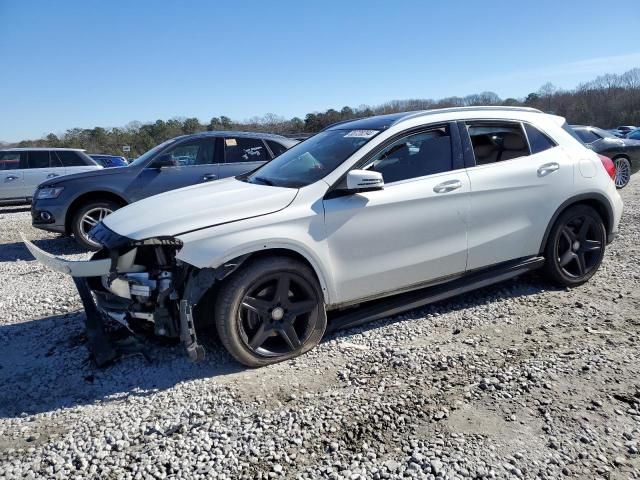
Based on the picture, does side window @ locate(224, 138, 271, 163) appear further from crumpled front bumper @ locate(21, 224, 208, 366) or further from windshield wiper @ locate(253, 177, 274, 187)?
crumpled front bumper @ locate(21, 224, 208, 366)

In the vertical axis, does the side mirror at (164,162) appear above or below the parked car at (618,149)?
above

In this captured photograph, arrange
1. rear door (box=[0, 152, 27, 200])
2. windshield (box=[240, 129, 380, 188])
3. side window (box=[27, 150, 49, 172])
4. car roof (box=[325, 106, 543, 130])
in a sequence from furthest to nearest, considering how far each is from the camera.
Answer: side window (box=[27, 150, 49, 172])
rear door (box=[0, 152, 27, 200])
car roof (box=[325, 106, 543, 130])
windshield (box=[240, 129, 380, 188])

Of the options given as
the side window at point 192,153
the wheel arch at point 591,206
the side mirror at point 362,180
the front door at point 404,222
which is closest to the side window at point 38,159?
the side window at point 192,153

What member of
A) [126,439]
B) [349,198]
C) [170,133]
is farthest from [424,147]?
[170,133]

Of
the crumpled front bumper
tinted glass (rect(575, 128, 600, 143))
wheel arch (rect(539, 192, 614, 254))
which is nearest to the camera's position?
the crumpled front bumper

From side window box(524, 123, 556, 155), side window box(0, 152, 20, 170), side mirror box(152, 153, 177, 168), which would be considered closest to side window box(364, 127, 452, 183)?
side window box(524, 123, 556, 155)

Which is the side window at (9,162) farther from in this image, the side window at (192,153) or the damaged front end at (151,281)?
the damaged front end at (151,281)

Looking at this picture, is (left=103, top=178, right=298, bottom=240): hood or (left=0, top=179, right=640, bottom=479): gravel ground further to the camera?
(left=103, top=178, right=298, bottom=240): hood

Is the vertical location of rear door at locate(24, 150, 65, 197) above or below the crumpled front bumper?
above

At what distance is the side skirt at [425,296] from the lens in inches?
147

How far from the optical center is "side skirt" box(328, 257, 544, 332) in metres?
3.74

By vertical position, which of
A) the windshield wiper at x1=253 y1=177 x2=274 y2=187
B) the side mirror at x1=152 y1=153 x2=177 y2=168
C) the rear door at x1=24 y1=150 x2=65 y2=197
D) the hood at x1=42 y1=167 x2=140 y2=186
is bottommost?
the windshield wiper at x1=253 y1=177 x2=274 y2=187

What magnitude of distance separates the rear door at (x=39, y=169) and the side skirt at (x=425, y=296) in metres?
11.7

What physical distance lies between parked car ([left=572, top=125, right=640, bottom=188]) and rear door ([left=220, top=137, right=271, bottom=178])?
8.59 metres
